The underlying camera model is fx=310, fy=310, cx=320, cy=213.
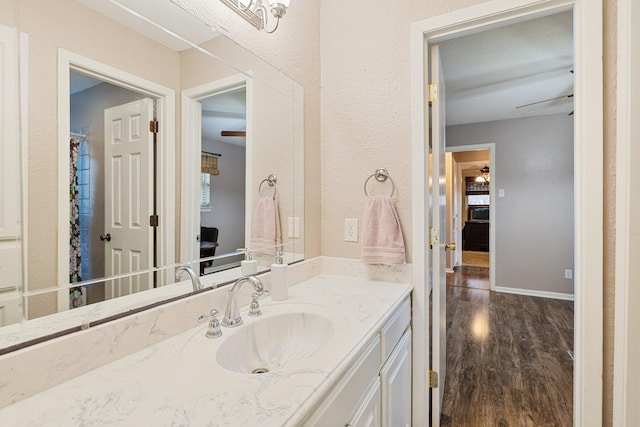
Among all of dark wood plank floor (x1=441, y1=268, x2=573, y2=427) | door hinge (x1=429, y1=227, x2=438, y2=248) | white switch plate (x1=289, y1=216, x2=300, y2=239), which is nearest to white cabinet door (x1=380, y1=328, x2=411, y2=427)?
door hinge (x1=429, y1=227, x2=438, y2=248)

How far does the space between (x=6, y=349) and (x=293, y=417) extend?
1.90ft

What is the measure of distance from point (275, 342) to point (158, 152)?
734 mm

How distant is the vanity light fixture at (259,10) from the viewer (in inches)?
47.5

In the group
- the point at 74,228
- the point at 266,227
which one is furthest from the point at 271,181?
A: the point at 74,228

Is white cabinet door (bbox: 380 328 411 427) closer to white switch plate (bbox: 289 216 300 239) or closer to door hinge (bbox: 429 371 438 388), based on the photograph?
door hinge (bbox: 429 371 438 388)

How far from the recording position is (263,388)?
65cm

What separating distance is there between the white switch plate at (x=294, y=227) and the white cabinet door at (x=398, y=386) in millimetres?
685

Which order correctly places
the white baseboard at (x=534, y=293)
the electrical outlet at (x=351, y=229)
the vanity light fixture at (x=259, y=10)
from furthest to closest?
the white baseboard at (x=534, y=293) < the electrical outlet at (x=351, y=229) < the vanity light fixture at (x=259, y=10)

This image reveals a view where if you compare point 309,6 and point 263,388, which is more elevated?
point 309,6

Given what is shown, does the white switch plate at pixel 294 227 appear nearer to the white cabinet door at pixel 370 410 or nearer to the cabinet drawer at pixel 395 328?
the cabinet drawer at pixel 395 328

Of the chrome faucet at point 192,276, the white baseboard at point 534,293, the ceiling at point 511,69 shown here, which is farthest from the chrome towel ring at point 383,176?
the white baseboard at point 534,293

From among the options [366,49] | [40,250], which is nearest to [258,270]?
[40,250]

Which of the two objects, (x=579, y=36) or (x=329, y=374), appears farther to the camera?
(x=579, y=36)

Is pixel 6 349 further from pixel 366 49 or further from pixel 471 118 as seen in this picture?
pixel 471 118
